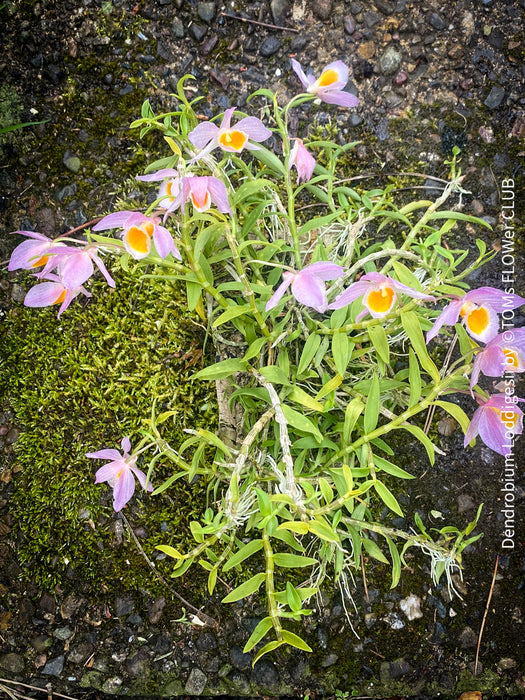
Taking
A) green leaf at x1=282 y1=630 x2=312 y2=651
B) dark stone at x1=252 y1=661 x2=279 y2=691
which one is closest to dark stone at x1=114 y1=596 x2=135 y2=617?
dark stone at x1=252 y1=661 x2=279 y2=691

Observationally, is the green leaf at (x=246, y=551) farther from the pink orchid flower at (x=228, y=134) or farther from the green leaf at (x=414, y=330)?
the pink orchid flower at (x=228, y=134)

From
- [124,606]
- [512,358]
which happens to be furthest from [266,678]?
[512,358]

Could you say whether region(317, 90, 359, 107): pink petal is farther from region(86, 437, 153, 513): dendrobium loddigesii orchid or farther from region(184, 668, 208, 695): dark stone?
region(184, 668, 208, 695): dark stone

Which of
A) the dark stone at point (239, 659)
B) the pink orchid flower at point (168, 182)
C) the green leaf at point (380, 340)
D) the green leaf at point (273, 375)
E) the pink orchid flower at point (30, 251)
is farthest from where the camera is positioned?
the dark stone at point (239, 659)

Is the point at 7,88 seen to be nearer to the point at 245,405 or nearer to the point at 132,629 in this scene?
the point at 245,405

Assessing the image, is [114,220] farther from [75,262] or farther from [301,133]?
[301,133]

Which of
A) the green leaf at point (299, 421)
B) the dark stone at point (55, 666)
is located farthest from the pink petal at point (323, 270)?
the dark stone at point (55, 666)
